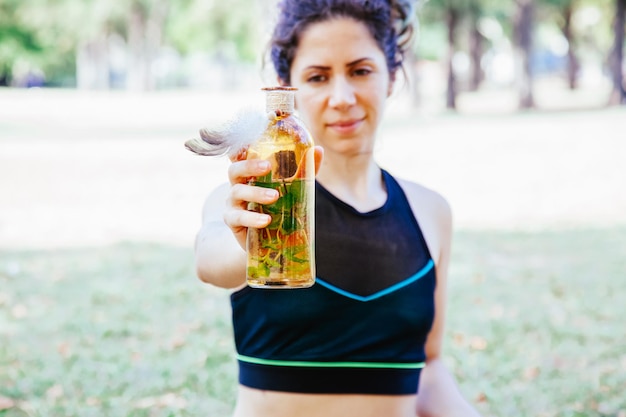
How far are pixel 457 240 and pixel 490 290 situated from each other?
235cm

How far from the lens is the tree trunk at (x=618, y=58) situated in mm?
29219

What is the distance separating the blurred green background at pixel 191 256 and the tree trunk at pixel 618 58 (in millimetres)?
83

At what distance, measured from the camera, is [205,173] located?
55.9 ft

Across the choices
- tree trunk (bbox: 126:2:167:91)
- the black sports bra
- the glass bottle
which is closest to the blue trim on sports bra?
the black sports bra

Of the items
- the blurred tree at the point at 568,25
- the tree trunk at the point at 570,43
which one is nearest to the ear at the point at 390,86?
the blurred tree at the point at 568,25

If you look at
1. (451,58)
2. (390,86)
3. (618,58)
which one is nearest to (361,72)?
(390,86)

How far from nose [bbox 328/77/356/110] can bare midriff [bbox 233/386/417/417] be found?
84 cm

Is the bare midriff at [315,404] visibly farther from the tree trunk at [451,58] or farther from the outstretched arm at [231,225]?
the tree trunk at [451,58]

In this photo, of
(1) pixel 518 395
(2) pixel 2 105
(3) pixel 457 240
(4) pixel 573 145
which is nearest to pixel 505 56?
(2) pixel 2 105

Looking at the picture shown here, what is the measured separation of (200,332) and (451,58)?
2778cm

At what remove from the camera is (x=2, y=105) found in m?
33.8

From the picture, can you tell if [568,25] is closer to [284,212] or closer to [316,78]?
[316,78]

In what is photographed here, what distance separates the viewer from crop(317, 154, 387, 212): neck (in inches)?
108

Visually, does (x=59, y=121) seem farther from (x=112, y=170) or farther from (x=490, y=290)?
(x=490, y=290)
